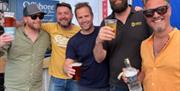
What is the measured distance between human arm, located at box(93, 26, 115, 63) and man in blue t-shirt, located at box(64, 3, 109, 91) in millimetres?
224

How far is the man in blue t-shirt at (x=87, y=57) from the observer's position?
3662 millimetres

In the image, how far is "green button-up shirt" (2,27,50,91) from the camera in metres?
4.04

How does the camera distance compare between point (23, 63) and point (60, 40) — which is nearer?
point (23, 63)

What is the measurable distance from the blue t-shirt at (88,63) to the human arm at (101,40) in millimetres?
208

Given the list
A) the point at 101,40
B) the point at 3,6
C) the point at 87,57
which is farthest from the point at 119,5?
the point at 3,6

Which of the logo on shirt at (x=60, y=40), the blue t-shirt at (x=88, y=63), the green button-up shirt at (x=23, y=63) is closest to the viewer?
the blue t-shirt at (x=88, y=63)

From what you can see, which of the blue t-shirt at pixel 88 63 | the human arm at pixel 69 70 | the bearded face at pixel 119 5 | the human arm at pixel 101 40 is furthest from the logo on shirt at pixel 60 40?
the bearded face at pixel 119 5

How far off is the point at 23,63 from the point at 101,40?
1.40m

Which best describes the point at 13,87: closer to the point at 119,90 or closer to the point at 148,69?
the point at 119,90

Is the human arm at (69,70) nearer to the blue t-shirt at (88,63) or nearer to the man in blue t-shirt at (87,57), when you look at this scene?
the man in blue t-shirt at (87,57)

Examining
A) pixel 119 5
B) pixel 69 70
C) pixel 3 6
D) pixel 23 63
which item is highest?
pixel 119 5

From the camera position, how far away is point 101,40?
2.99m

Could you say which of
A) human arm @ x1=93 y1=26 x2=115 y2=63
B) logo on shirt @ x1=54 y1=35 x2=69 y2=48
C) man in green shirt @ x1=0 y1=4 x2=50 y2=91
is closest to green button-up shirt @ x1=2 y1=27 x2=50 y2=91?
man in green shirt @ x1=0 y1=4 x2=50 y2=91

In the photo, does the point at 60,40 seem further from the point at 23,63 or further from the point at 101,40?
the point at 101,40
